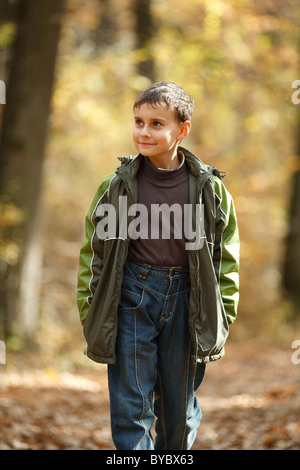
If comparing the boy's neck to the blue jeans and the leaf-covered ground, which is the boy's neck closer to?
the blue jeans

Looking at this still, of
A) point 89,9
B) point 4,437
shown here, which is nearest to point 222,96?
point 89,9

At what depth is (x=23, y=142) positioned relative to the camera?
26.2 ft

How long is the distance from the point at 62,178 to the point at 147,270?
366 inches

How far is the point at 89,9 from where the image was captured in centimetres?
1196

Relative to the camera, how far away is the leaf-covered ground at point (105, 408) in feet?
16.4

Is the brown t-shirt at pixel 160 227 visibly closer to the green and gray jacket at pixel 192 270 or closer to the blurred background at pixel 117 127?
the green and gray jacket at pixel 192 270

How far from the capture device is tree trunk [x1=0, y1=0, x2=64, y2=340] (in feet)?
25.7

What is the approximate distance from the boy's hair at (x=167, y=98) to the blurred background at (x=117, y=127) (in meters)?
5.14

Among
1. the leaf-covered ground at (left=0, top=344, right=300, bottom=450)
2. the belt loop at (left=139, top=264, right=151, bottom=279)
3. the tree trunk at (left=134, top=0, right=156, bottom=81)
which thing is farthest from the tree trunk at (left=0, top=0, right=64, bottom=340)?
the belt loop at (left=139, top=264, right=151, bottom=279)

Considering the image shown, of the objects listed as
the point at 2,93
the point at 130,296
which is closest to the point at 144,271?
the point at 130,296

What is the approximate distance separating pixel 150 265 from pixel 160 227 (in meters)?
0.21
